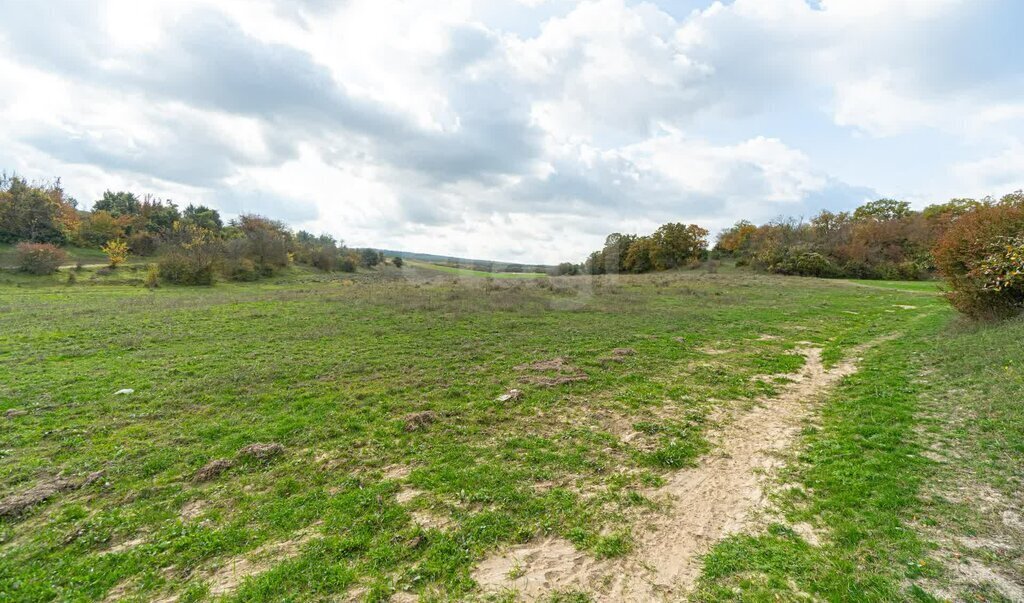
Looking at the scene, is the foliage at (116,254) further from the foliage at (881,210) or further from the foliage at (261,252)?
the foliage at (881,210)

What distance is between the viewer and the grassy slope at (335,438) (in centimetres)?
482

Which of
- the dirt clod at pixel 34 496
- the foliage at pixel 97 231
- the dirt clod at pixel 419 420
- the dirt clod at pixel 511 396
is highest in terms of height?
the foliage at pixel 97 231

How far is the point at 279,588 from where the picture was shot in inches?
169

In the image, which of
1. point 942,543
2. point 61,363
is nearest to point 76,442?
point 61,363

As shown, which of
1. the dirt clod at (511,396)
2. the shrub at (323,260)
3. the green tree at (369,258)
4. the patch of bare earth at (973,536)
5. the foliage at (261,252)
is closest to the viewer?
the patch of bare earth at (973,536)

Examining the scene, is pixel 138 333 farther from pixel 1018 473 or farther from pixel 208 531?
pixel 1018 473

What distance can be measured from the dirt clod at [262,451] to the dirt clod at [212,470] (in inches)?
12.2

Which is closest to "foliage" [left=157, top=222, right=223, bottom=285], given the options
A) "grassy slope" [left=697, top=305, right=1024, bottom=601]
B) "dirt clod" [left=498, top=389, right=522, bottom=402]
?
"dirt clod" [left=498, top=389, right=522, bottom=402]

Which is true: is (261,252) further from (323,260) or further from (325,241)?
(325,241)

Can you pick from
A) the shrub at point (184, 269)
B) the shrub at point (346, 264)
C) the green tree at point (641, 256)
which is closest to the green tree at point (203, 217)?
the shrub at point (346, 264)

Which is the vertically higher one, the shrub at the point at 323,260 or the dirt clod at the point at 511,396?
the shrub at the point at 323,260

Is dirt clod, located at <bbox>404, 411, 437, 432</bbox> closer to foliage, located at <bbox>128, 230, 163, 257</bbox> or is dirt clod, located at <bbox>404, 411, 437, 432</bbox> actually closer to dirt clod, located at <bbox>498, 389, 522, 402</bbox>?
dirt clod, located at <bbox>498, 389, 522, 402</bbox>

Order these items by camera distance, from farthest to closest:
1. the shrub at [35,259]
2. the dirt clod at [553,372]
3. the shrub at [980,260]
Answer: the shrub at [35,259] → the shrub at [980,260] → the dirt clod at [553,372]

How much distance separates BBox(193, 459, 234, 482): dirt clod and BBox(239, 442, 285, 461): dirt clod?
0.31 meters
